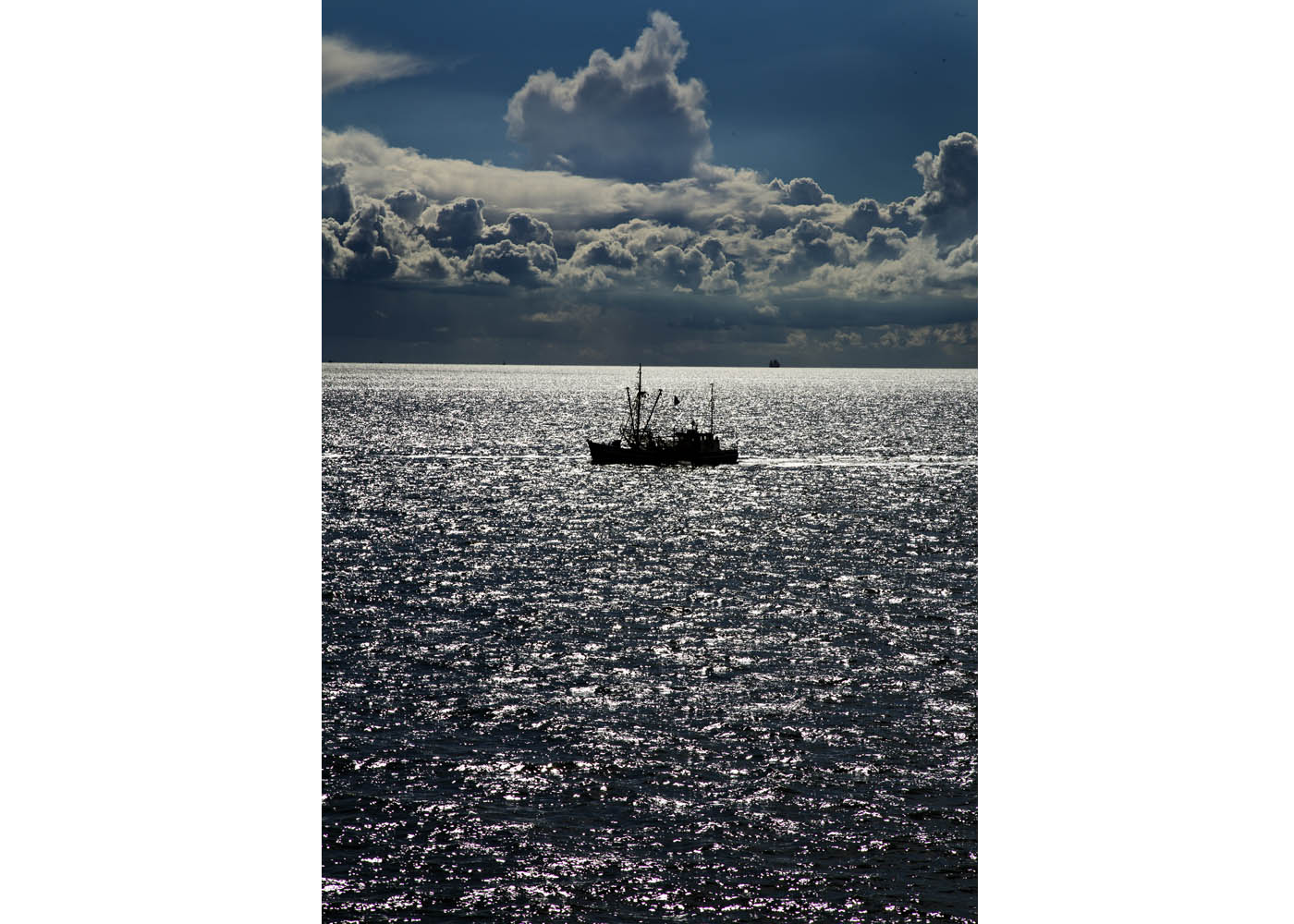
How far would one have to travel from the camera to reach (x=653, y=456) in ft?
386

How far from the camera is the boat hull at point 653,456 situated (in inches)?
4562

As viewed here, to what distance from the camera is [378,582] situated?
5419 cm

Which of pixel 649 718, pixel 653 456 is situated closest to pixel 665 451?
pixel 653 456

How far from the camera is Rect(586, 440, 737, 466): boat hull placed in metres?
116

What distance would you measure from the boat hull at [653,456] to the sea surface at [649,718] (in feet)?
126

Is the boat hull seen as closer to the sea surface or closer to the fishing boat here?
the fishing boat

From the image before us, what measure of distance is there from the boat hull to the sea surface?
126 ft

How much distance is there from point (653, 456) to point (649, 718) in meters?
85.2

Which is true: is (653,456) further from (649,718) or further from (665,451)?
(649,718)

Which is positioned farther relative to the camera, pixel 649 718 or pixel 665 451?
pixel 665 451
